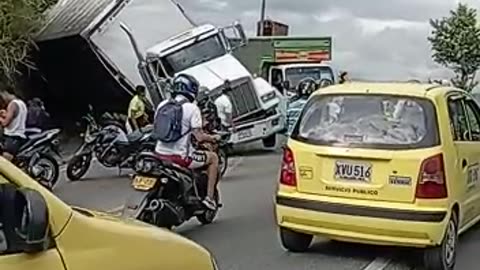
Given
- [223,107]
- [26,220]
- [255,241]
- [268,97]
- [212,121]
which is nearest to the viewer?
[26,220]

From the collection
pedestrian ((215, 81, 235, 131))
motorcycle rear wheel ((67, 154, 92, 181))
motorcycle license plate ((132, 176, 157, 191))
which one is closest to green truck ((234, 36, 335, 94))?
pedestrian ((215, 81, 235, 131))

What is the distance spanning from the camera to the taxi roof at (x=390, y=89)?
330 inches

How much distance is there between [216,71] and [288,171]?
37.3 ft

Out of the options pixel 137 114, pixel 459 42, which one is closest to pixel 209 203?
pixel 137 114

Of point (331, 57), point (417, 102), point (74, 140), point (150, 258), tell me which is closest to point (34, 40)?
point (74, 140)

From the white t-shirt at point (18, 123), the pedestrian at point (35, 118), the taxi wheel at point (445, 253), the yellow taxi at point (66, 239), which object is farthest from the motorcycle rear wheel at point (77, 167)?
the yellow taxi at point (66, 239)

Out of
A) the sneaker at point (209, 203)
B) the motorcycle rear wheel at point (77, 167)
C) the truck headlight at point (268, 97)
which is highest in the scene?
the sneaker at point (209, 203)

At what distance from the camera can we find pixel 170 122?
9617mm

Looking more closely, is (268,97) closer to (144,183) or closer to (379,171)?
(144,183)

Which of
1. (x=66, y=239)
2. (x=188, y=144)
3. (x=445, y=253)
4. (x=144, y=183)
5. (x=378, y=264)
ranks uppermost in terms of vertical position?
(x=66, y=239)

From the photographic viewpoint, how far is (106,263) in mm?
3816

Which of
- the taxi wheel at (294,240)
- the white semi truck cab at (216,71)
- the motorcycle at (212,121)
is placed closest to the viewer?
the taxi wheel at (294,240)

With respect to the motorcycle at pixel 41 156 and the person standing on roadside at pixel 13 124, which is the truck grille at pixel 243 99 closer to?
the motorcycle at pixel 41 156

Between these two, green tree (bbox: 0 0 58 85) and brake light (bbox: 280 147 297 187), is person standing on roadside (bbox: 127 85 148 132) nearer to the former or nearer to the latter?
green tree (bbox: 0 0 58 85)
